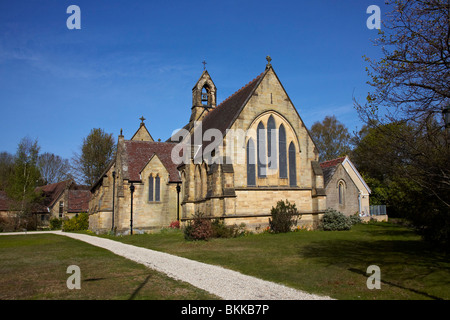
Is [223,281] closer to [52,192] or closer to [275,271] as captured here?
[275,271]

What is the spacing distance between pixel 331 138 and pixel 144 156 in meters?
35.2

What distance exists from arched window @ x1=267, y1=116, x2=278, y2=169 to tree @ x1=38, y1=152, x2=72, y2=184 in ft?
187

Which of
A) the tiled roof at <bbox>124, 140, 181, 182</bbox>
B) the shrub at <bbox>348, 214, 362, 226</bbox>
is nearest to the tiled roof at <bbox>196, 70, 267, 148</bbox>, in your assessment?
the tiled roof at <bbox>124, 140, 181, 182</bbox>

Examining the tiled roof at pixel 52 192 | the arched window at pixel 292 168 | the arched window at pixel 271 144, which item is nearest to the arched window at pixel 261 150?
the arched window at pixel 271 144

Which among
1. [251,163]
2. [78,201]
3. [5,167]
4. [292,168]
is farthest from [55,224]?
[292,168]

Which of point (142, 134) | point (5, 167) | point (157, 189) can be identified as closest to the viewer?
point (157, 189)

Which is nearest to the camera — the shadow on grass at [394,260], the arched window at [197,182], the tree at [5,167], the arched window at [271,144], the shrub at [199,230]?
the shadow on grass at [394,260]

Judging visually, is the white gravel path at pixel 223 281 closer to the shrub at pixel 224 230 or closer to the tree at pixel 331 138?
the shrub at pixel 224 230

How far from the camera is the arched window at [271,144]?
23.3 metres

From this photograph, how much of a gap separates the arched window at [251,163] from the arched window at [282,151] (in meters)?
2.17

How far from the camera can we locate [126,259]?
13.7 m

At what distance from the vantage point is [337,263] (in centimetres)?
1113

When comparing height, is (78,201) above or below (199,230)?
above
